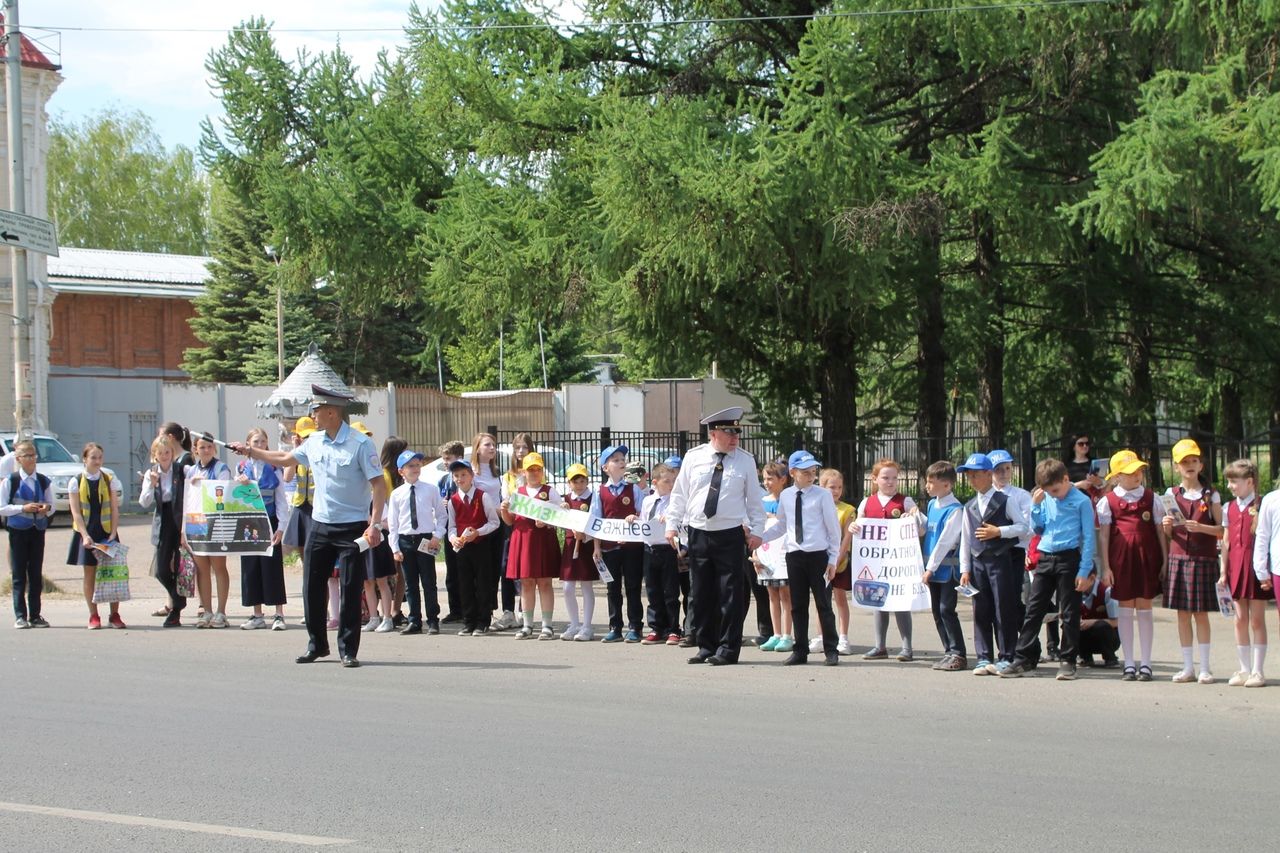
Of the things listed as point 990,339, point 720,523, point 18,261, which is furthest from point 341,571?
point 990,339

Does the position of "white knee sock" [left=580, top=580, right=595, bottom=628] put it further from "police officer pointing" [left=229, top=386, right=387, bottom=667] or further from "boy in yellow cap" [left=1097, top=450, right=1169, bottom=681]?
"boy in yellow cap" [left=1097, top=450, right=1169, bottom=681]

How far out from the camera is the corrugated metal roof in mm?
62213

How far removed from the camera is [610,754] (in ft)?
26.2

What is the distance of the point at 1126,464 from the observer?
37.1 ft

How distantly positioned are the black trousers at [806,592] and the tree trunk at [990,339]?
28.1 ft

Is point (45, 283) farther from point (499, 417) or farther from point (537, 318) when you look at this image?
point (537, 318)

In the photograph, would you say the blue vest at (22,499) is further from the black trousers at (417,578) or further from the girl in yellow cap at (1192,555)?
the girl in yellow cap at (1192,555)

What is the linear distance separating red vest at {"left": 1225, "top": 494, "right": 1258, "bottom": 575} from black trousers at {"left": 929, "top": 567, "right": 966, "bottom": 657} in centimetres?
208

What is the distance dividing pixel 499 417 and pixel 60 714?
121 ft

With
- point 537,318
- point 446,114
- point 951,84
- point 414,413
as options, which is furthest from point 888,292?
point 414,413

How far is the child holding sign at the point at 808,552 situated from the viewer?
1191 centimetres

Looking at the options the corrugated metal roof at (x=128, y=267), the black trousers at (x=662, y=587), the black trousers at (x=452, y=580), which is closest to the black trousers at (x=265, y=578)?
the black trousers at (x=452, y=580)

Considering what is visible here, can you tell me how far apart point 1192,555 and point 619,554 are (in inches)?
202

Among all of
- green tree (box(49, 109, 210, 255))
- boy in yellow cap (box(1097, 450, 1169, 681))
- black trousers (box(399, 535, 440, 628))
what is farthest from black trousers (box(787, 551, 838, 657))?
green tree (box(49, 109, 210, 255))
